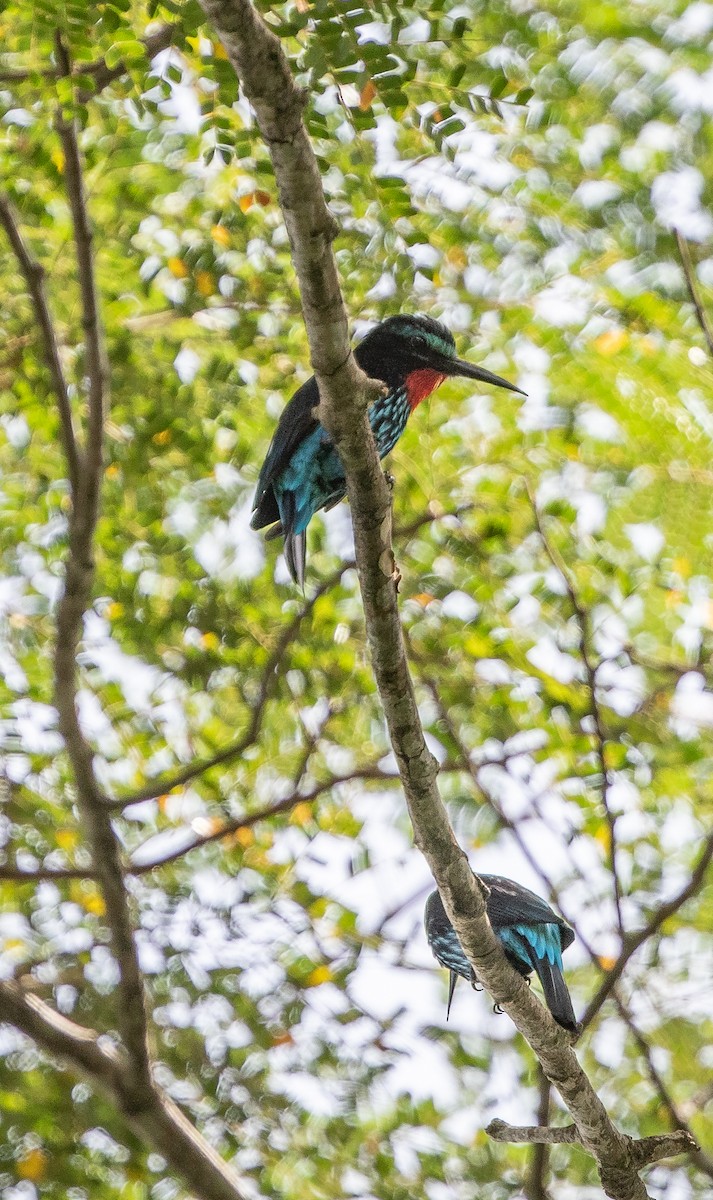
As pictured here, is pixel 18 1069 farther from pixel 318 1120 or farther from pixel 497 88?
pixel 497 88

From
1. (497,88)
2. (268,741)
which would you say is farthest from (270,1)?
(268,741)

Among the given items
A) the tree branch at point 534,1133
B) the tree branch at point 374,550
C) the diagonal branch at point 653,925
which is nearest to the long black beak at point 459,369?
the diagonal branch at point 653,925

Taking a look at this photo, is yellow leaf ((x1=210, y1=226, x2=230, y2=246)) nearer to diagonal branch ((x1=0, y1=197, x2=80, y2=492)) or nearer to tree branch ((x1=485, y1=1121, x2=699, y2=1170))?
diagonal branch ((x1=0, y1=197, x2=80, y2=492))

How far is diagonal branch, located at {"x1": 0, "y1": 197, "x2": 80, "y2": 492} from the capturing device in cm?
375

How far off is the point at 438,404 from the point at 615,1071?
2.65 metres

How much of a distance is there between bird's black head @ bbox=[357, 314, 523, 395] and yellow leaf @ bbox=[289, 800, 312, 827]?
1797 mm

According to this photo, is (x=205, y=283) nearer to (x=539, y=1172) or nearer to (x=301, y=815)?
(x=301, y=815)

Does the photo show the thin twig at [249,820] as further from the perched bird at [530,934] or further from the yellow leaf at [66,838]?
the perched bird at [530,934]

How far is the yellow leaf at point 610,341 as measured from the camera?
4762mm

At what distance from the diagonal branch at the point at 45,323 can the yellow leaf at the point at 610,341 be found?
1906mm

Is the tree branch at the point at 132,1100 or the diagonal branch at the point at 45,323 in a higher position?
the diagonal branch at the point at 45,323

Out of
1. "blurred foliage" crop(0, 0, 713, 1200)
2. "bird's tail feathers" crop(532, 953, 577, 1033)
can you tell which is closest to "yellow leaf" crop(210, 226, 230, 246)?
"blurred foliage" crop(0, 0, 713, 1200)

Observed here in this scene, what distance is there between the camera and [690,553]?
15.0 ft

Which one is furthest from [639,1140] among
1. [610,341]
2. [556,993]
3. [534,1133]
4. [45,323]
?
[610,341]
